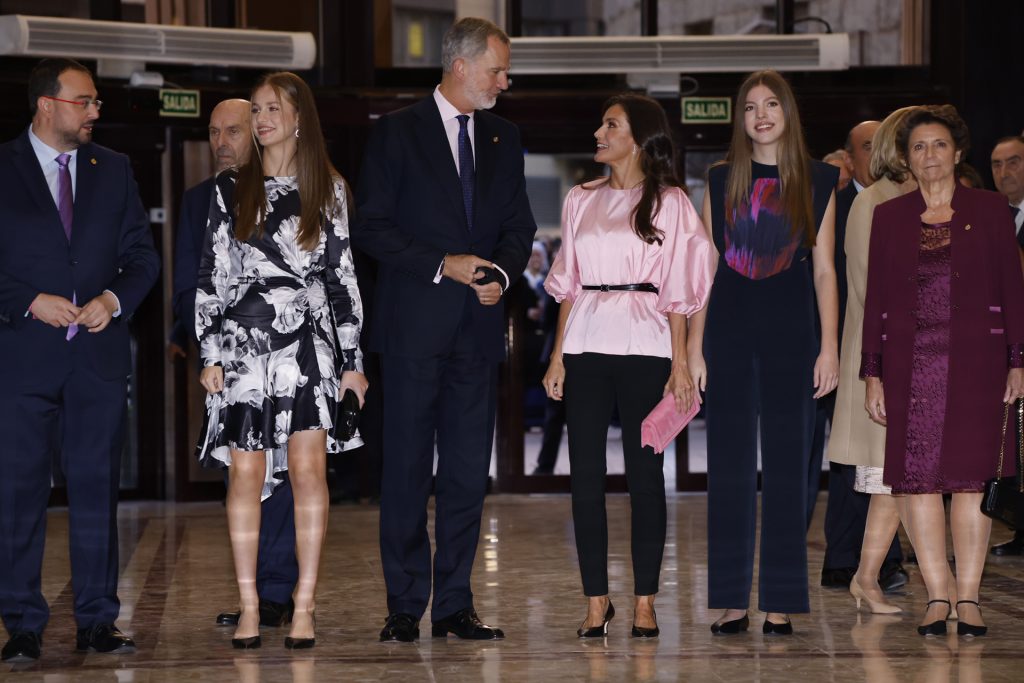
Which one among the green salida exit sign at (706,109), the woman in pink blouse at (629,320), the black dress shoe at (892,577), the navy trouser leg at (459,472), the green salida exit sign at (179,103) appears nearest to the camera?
the woman in pink blouse at (629,320)

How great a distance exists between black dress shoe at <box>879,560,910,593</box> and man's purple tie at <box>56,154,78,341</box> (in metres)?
3.21

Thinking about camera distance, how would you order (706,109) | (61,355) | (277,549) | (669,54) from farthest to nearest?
1. (706,109)
2. (669,54)
3. (277,549)
4. (61,355)

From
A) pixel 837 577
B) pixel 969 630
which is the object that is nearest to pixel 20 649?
pixel 969 630

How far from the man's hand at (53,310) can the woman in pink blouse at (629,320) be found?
4.83 feet

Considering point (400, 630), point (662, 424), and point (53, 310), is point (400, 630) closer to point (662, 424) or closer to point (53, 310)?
point (662, 424)

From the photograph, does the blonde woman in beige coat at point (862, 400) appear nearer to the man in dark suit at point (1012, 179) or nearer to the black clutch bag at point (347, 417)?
the man in dark suit at point (1012, 179)

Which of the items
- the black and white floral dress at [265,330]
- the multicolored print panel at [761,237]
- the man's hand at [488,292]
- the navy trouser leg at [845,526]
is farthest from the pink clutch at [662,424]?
the navy trouser leg at [845,526]

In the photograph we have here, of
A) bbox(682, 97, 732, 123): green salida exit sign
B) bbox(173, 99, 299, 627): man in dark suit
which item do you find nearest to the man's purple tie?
bbox(173, 99, 299, 627): man in dark suit

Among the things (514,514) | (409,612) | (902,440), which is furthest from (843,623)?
(514,514)

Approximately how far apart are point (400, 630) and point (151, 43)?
15.2 ft

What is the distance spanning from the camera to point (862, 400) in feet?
17.0

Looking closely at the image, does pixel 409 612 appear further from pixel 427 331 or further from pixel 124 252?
pixel 124 252

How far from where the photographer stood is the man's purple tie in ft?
15.1

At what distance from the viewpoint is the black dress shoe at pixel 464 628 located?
4.69 m
